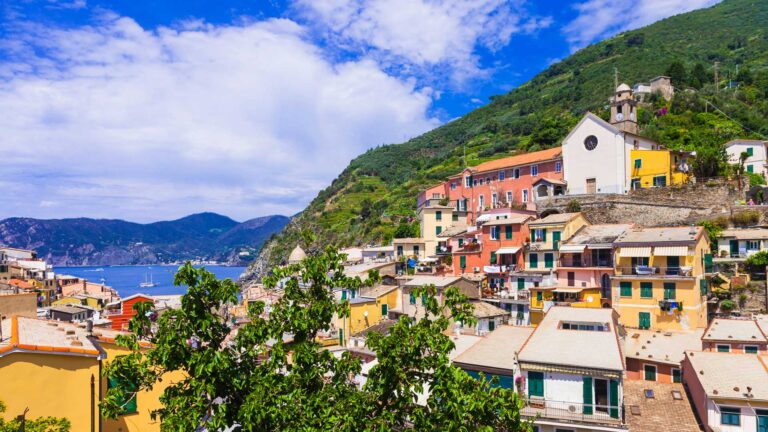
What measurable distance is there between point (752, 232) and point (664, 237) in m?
9.34

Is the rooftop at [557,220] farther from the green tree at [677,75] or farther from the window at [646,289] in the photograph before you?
the green tree at [677,75]

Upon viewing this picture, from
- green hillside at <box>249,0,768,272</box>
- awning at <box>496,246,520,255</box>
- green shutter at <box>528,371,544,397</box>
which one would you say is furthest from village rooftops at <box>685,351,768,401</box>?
green hillside at <box>249,0,768,272</box>

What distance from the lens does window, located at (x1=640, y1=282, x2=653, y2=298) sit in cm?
3128

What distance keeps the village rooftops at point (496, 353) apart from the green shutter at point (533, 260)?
35.6 ft

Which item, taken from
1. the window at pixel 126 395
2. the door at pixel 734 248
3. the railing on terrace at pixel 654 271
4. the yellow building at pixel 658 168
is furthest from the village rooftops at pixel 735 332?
the window at pixel 126 395

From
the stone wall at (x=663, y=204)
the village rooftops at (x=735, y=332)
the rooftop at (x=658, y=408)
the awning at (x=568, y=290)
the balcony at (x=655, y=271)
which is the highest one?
the stone wall at (x=663, y=204)

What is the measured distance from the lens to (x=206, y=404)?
952 cm

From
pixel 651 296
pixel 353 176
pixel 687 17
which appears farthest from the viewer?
pixel 353 176

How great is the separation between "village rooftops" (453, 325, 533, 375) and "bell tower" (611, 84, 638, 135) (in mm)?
33177

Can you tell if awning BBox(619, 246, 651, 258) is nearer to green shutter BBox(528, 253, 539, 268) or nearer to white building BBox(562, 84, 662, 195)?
green shutter BBox(528, 253, 539, 268)

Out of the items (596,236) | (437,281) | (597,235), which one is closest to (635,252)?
(596,236)

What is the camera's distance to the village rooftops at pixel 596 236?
34.5 meters

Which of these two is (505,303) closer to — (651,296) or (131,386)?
(651,296)

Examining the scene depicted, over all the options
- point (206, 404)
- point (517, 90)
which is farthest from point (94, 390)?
point (517, 90)
